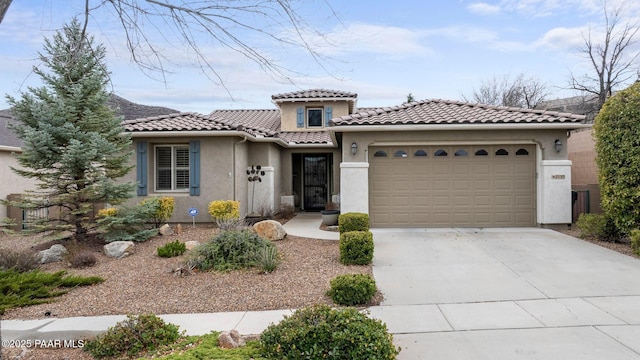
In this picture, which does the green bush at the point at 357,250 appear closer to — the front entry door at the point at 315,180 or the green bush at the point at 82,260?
the green bush at the point at 82,260

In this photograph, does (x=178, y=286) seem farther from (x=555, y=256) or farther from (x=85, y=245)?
(x=555, y=256)

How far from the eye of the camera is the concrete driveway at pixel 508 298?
432 centimetres

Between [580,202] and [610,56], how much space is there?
15.0 m

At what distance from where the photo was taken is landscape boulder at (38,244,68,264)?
865 centimetres

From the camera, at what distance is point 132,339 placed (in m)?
4.29

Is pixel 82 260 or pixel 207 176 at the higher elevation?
pixel 207 176

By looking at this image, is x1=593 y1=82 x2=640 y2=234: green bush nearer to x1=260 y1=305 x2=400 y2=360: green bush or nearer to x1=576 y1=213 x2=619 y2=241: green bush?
x1=576 y1=213 x2=619 y2=241: green bush

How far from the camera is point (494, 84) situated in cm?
3306

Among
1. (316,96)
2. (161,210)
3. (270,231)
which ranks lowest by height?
(270,231)

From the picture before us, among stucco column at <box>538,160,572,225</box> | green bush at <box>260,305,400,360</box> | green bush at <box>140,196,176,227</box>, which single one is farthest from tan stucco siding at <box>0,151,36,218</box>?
stucco column at <box>538,160,572,225</box>

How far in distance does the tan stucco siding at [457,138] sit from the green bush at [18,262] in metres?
7.93

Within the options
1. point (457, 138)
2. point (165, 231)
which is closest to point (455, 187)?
point (457, 138)

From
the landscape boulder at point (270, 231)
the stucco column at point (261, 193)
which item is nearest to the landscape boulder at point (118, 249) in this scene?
the landscape boulder at point (270, 231)

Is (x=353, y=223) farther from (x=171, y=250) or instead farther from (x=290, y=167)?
(x=290, y=167)
